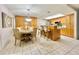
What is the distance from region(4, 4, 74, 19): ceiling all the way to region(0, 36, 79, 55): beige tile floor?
59 centimetres

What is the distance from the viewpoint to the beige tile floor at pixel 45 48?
2.00 m

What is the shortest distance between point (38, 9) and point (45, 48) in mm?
832

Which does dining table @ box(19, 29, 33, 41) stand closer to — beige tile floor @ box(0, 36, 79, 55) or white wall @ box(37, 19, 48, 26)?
beige tile floor @ box(0, 36, 79, 55)

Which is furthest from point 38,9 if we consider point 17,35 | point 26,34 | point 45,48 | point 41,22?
point 45,48

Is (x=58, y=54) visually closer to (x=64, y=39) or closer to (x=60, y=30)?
(x=64, y=39)

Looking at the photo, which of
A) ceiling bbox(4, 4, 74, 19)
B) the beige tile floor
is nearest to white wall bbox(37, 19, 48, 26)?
ceiling bbox(4, 4, 74, 19)

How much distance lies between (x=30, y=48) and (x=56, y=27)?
737 millimetres

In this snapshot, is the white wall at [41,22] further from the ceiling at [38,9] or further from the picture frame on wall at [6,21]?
the picture frame on wall at [6,21]

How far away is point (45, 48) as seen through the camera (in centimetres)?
207

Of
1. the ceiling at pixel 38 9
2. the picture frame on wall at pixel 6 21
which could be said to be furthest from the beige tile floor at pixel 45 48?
the ceiling at pixel 38 9

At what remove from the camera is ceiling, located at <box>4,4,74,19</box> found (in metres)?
1.97

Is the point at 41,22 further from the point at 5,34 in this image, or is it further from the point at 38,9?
the point at 5,34
